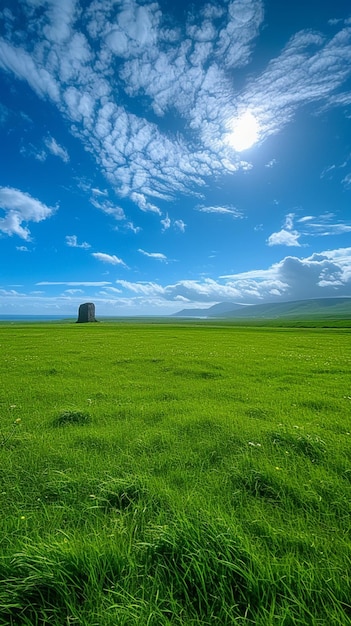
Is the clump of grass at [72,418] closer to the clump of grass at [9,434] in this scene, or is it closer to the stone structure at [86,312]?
the clump of grass at [9,434]

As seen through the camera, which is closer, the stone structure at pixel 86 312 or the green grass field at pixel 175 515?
the green grass field at pixel 175 515

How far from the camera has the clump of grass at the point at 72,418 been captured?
7180mm

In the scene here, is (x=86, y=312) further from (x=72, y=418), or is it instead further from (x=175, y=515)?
(x=175, y=515)

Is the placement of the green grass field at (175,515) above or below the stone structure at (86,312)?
below

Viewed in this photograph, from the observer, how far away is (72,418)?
741 centimetres

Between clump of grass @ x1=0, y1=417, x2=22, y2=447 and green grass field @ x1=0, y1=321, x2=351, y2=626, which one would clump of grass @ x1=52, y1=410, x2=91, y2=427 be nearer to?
green grass field @ x1=0, y1=321, x2=351, y2=626

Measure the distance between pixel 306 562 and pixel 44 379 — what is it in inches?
481

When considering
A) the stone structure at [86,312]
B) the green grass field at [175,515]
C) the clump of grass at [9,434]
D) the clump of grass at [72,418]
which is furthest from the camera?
the stone structure at [86,312]

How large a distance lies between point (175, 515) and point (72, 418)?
196 inches


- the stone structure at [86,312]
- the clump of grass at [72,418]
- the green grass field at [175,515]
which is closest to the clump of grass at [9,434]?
the green grass field at [175,515]

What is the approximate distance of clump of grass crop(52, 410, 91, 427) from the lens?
23.6ft

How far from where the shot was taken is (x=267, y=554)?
2.88 metres

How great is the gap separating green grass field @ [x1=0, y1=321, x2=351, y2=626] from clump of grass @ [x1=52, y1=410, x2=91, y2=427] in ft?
0.13

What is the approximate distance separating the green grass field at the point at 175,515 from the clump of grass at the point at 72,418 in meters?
0.04
